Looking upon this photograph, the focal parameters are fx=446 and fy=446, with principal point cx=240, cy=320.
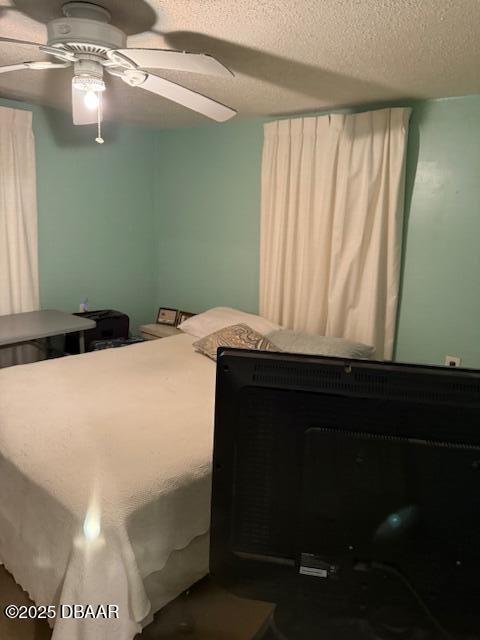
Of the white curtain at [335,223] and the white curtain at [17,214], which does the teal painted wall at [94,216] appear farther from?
the white curtain at [335,223]

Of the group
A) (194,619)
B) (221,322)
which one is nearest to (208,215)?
(221,322)

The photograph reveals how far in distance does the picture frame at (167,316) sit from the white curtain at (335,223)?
0.98 m

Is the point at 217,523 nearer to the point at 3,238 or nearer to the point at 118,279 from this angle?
the point at 3,238

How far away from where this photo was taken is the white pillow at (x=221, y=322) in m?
3.18

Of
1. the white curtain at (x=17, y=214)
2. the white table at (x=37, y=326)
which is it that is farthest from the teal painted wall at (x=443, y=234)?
the white curtain at (x=17, y=214)

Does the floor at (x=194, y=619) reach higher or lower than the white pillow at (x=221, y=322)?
lower

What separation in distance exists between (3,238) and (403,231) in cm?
272

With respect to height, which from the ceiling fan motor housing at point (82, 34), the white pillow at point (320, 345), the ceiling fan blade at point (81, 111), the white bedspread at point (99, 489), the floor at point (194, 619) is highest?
the ceiling fan motor housing at point (82, 34)

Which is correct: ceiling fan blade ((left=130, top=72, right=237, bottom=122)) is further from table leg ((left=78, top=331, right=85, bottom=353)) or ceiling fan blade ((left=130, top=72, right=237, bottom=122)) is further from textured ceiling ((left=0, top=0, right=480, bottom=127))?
table leg ((left=78, top=331, right=85, bottom=353))

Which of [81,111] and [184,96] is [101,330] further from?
[184,96]

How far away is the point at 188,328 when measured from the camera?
11.2 feet

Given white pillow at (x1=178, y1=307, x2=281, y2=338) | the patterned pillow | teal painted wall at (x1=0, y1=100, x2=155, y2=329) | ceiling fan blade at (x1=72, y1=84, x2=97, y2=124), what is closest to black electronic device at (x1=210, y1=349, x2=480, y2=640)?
ceiling fan blade at (x1=72, y1=84, x2=97, y2=124)

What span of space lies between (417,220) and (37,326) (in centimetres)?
253

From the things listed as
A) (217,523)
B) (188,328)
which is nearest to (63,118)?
(188,328)
